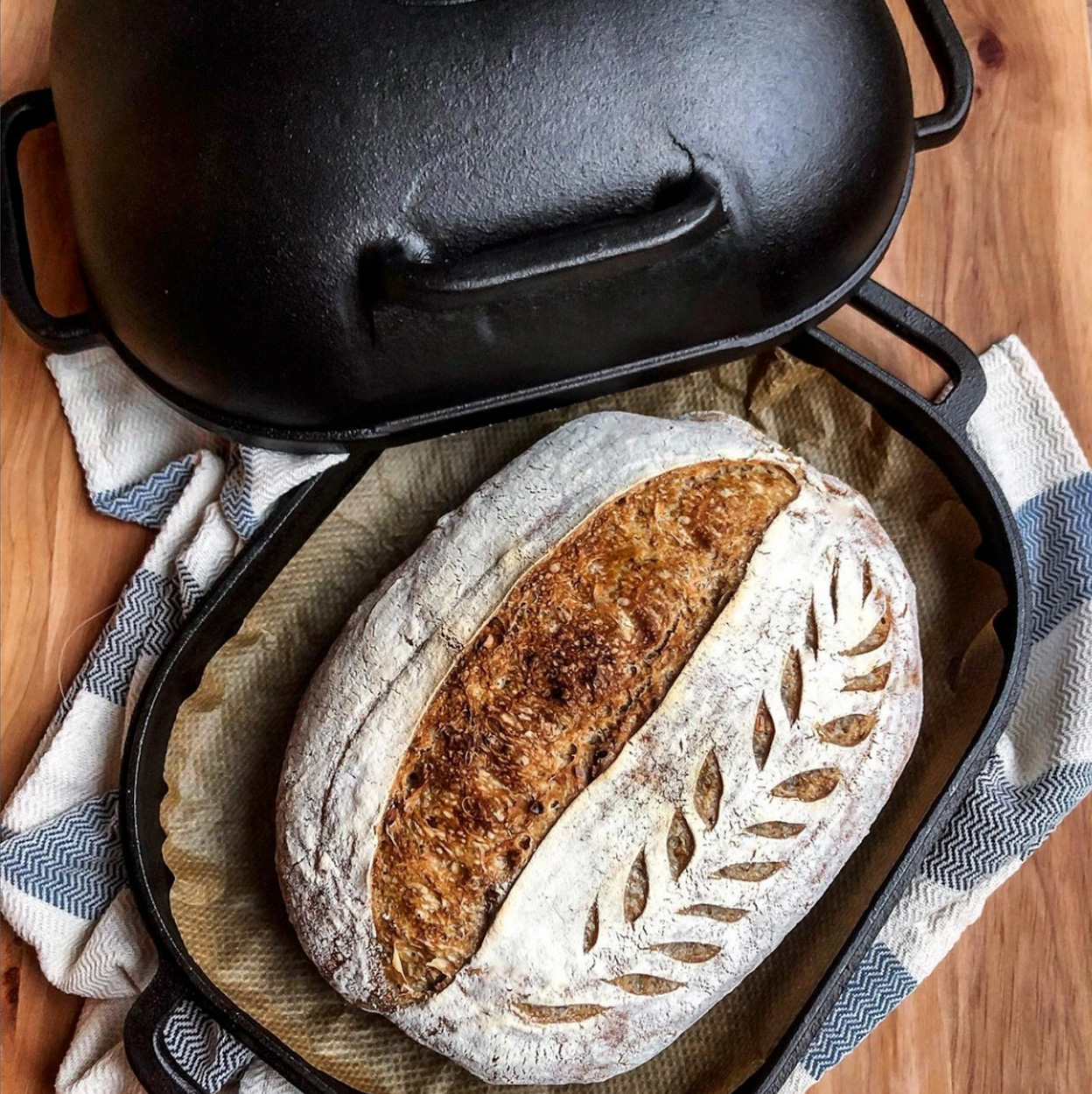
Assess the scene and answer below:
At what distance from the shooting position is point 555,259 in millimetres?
842

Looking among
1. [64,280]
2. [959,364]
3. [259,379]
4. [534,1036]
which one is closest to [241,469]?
[259,379]

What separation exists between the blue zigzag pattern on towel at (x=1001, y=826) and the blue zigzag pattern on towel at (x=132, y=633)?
84 cm

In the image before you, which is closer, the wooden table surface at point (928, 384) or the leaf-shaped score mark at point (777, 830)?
the leaf-shaped score mark at point (777, 830)

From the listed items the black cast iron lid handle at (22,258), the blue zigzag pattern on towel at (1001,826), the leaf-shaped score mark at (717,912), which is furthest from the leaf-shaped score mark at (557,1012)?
the black cast iron lid handle at (22,258)

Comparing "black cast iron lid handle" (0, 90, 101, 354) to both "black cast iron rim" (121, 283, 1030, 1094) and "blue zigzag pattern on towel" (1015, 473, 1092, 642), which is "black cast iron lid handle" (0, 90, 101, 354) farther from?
"blue zigzag pattern on towel" (1015, 473, 1092, 642)

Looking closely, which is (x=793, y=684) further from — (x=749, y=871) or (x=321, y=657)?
(x=321, y=657)

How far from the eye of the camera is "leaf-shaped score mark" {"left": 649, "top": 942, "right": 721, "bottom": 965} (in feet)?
3.33

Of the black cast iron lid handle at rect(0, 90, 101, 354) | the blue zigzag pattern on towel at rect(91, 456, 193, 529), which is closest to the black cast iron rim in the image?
the blue zigzag pattern on towel at rect(91, 456, 193, 529)

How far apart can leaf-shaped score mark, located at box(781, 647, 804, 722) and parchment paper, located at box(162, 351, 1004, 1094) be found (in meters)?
0.23

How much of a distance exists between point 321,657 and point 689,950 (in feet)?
1.62

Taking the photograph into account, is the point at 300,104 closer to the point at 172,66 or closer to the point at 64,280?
the point at 172,66

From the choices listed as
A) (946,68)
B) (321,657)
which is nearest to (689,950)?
(321,657)

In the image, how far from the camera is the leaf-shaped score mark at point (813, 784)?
1.04m

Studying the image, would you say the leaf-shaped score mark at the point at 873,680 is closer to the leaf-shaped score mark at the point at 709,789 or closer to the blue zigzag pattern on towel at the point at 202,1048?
the leaf-shaped score mark at the point at 709,789
